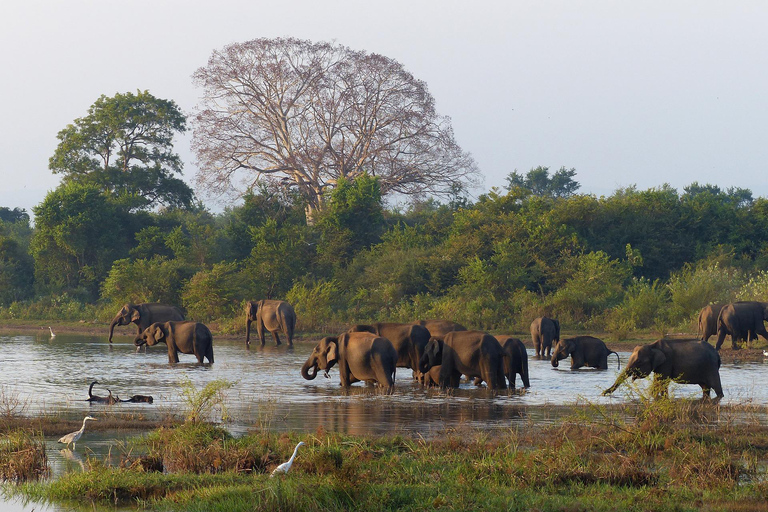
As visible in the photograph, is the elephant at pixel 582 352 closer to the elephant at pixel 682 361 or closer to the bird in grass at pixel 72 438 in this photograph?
the elephant at pixel 682 361

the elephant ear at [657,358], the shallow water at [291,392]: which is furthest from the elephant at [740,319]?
the elephant ear at [657,358]

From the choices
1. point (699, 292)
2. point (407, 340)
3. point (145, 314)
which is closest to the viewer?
point (407, 340)

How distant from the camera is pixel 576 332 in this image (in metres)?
29.7

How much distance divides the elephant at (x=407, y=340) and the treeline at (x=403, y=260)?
1163cm

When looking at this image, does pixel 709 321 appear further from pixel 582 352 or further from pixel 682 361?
pixel 682 361

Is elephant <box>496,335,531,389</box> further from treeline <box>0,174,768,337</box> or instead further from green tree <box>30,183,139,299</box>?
green tree <box>30,183,139,299</box>

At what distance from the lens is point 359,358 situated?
1747 centimetres

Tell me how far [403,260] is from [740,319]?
563 inches

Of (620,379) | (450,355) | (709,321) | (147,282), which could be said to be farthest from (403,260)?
(620,379)

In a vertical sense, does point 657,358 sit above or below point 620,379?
above

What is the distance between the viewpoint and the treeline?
31672 millimetres

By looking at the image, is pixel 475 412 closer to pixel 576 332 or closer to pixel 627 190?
pixel 576 332

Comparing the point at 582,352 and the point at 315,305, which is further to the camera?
the point at 315,305

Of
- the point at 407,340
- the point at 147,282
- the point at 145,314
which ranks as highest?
the point at 147,282
